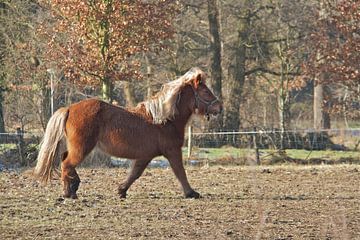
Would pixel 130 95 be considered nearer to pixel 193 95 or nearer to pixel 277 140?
pixel 277 140

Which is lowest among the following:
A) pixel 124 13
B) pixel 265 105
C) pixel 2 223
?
pixel 2 223

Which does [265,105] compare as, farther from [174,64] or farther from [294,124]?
[174,64]

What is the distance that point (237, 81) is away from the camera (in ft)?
99.9

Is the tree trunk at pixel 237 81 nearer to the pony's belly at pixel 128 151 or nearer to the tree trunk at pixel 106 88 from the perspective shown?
the tree trunk at pixel 106 88

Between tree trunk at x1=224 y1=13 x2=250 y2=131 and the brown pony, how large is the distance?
1653 centimetres

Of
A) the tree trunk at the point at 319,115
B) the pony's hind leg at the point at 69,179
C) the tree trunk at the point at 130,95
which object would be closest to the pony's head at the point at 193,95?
the pony's hind leg at the point at 69,179

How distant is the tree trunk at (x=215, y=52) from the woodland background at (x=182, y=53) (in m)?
0.04

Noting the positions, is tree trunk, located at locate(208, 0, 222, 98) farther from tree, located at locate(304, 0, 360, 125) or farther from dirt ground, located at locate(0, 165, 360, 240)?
dirt ground, located at locate(0, 165, 360, 240)

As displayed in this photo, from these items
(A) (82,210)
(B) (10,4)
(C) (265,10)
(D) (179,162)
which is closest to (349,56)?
(C) (265,10)

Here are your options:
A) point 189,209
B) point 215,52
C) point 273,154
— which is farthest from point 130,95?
point 189,209

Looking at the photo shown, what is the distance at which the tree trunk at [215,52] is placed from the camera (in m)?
28.7

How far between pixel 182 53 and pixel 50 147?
17.6 metres

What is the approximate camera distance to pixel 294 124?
3366 cm

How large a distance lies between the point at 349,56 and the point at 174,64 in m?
7.04
